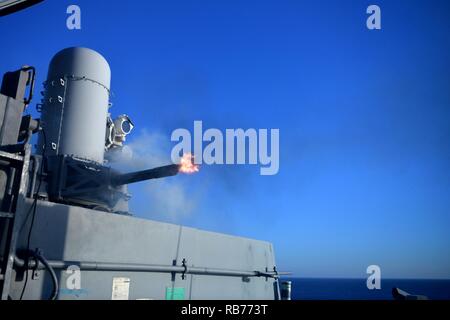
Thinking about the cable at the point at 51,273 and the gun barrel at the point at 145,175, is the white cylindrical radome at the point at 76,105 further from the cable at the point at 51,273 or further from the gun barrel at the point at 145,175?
the cable at the point at 51,273

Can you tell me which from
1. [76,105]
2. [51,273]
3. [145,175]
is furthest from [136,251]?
[76,105]

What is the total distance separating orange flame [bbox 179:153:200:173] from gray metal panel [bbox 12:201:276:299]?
1004mm

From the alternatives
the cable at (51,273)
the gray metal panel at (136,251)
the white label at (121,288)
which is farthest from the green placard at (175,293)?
the cable at (51,273)

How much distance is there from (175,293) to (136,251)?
987mm

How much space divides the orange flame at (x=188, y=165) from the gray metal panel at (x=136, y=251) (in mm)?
1004

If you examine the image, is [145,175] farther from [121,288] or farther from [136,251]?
[121,288]

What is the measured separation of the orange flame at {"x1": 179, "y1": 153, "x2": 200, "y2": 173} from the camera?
6152 mm

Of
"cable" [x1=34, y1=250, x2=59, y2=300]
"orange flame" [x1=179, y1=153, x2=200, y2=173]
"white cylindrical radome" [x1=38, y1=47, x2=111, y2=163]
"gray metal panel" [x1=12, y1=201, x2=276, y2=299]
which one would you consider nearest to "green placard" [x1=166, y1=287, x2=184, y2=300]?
"gray metal panel" [x1=12, y1=201, x2=276, y2=299]

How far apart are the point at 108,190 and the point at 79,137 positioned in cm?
119

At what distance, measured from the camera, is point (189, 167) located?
20.2ft

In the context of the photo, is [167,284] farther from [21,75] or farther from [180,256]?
[21,75]

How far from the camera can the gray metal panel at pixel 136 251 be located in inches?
162
